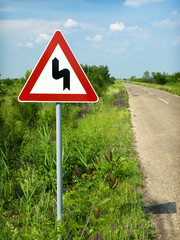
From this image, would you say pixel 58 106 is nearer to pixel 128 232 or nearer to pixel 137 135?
pixel 128 232

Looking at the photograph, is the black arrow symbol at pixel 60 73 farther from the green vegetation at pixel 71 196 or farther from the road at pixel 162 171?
the road at pixel 162 171

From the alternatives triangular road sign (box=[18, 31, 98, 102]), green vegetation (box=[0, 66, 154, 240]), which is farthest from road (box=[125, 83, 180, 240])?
triangular road sign (box=[18, 31, 98, 102])

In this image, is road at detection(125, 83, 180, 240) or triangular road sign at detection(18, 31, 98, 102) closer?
triangular road sign at detection(18, 31, 98, 102)

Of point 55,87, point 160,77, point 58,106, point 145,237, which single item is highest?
point 160,77

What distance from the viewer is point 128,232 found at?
2350mm

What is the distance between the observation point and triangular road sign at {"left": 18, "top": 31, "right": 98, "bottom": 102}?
1994 mm

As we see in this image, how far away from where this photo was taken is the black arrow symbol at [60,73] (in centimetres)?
199

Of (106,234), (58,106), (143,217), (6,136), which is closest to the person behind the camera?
(58,106)

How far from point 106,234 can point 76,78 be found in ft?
5.49

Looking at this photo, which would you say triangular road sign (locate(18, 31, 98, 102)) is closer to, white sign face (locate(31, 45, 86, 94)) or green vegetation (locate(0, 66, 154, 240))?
white sign face (locate(31, 45, 86, 94))

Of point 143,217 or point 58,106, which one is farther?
point 143,217

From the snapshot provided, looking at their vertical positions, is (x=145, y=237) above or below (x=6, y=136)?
below

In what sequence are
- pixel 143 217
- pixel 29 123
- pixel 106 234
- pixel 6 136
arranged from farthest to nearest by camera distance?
pixel 29 123 < pixel 6 136 < pixel 143 217 < pixel 106 234

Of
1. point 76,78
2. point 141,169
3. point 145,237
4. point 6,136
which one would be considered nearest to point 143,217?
point 145,237
